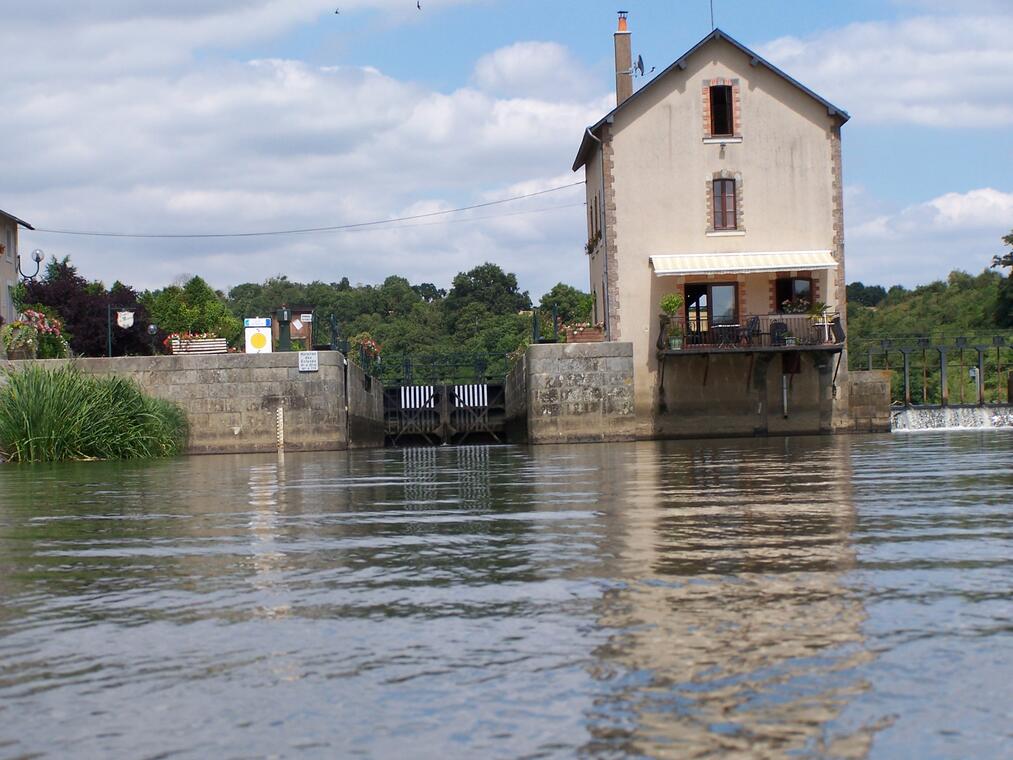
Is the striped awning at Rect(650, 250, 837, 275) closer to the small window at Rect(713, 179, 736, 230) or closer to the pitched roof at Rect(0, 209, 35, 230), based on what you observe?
the small window at Rect(713, 179, 736, 230)

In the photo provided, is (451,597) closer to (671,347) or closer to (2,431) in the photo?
(2,431)

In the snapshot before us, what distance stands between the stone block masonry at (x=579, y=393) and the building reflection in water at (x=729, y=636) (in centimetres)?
2374

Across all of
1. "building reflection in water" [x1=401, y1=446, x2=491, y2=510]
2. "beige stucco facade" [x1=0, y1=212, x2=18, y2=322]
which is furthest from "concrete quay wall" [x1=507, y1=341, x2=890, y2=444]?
"beige stucco facade" [x1=0, y1=212, x2=18, y2=322]

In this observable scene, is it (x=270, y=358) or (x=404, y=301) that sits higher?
(x=404, y=301)

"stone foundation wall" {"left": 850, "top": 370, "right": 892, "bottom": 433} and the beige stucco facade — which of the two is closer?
"stone foundation wall" {"left": 850, "top": 370, "right": 892, "bottom": 433}

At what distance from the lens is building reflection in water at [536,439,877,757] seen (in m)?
3.45

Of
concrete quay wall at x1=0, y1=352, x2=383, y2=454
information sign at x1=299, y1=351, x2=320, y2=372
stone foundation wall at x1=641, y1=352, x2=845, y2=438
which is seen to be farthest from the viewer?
stone foundation wall at x1=641, y1=352, x2=845, y2=438

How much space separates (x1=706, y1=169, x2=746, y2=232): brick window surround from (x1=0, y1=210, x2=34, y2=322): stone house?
2681 cm

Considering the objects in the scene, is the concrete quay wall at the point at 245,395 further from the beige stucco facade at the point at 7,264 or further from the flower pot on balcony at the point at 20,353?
the beige stucco facade at the point at 7,264

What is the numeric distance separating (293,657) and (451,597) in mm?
1279

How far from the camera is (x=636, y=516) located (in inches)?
364

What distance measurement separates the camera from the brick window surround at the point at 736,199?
3569 cm

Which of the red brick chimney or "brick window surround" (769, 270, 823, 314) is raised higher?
the red brick chimney

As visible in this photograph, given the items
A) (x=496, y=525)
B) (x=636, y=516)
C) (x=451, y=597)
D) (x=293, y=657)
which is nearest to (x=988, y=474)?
(x=636, y=516)
